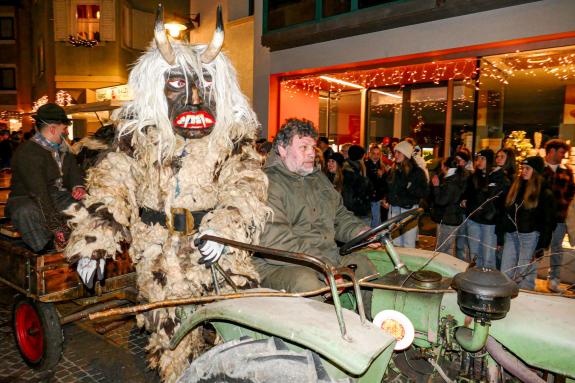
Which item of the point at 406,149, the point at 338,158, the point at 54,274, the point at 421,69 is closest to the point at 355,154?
the point at 338,158

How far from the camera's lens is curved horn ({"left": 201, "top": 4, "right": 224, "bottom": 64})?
2.83 metres

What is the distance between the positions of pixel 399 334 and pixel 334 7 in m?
9.50

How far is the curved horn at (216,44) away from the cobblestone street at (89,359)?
2642 mm

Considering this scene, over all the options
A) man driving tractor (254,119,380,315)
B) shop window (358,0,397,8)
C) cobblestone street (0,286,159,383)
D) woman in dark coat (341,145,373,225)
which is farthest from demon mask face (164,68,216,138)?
shop window (358,0,397,8)

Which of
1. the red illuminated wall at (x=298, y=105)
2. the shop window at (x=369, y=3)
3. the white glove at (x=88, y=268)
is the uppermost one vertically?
the shop window at (x=369, y=3)

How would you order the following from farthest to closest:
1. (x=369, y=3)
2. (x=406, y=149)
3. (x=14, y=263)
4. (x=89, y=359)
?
(x=369, y=3) → (x=406, y=149) → (x=89, y=359) → (x=14, y=263)

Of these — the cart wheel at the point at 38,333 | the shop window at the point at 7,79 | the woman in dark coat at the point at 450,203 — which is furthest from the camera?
the shop window at the point at 7,79

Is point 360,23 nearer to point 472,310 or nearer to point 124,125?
point 124,125

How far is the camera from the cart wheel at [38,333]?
136 inches

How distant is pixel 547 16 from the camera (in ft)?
22.8

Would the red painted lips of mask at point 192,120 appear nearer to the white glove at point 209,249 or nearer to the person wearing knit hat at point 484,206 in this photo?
the white glove at point 209,249

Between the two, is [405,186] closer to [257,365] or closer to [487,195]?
[487,195]

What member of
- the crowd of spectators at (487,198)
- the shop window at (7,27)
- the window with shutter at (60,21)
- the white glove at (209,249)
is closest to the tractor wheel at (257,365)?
the white glove at (209,249)

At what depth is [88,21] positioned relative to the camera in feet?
57.7
